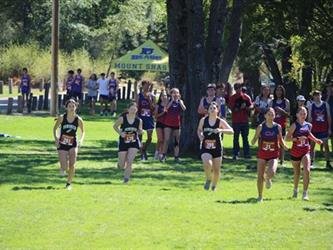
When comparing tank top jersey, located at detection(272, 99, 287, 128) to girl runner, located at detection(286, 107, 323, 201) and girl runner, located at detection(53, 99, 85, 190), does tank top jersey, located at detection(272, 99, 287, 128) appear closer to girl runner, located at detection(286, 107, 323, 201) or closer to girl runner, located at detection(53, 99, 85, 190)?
girl runner, located at detection(286, 107, 323, 201)

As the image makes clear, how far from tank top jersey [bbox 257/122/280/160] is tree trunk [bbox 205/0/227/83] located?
29.5ft

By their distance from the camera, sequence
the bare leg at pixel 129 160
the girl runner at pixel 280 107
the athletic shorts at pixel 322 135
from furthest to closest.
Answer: the athletic shorts at pixel 322 135, the girl runner at pixel 280 107, the bare leg at pixel 129 160

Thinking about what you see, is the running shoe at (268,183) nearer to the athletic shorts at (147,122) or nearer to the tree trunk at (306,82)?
the athletic shorts at (147,122)

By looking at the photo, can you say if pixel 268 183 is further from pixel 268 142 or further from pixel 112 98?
pixel 112 98

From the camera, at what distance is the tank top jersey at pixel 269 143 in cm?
1608

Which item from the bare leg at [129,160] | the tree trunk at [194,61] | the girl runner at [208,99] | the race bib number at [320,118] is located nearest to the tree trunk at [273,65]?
the tree trunk at [194,61]

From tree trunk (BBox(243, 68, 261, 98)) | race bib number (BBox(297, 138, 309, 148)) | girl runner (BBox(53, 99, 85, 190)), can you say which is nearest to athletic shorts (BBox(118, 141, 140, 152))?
girl runner (BBox(53, 99, 85, 190))

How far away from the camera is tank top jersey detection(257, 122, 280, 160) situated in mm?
16078

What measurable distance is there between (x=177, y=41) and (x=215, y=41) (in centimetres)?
111

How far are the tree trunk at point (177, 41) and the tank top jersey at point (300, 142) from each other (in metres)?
9.11

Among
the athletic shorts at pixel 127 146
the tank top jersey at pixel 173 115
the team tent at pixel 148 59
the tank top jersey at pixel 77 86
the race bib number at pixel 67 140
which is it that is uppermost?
the team tent at pixel 148 59

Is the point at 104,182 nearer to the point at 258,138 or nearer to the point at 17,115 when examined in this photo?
the point at 258,138

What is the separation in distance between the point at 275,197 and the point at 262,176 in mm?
943

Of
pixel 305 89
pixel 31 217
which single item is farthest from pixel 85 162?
pixel 305 89
